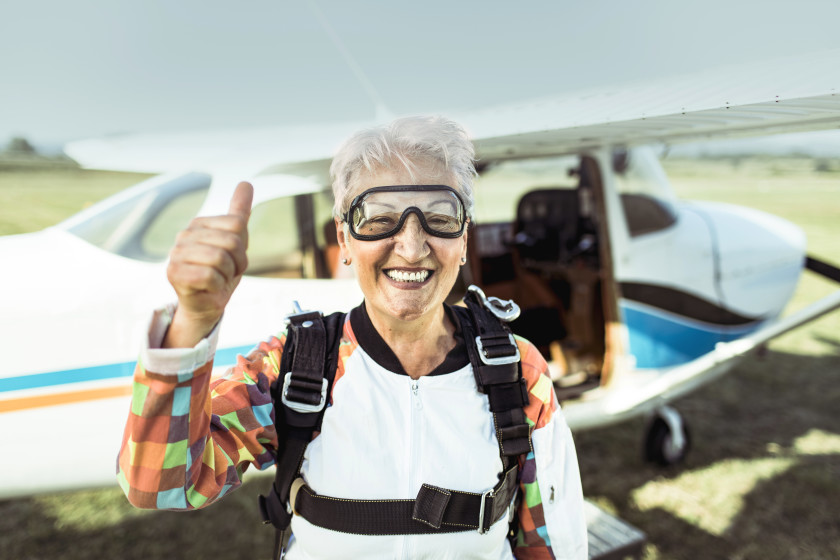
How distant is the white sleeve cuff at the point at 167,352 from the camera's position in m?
0.94

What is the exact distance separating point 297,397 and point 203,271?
0.47m

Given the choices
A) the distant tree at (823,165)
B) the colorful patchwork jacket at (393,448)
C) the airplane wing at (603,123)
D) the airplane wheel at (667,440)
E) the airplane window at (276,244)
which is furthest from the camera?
the distant tree at (823,165)

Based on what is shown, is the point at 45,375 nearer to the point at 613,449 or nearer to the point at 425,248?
the point at 425,248

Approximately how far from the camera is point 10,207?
17312mm

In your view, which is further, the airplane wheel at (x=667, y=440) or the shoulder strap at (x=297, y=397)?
the airplane wheel at (x=667, y=440)

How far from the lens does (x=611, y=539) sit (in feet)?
9.45

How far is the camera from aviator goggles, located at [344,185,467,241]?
1.32 m

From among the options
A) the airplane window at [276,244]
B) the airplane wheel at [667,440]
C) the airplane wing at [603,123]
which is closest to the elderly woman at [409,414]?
the airplane wing at [603,123]

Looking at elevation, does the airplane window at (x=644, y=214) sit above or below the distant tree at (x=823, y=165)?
above

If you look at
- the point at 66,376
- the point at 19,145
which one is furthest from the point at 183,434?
the point at 19,145

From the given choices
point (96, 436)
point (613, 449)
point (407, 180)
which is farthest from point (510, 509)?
point (613, 449)

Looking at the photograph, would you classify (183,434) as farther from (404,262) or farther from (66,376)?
(66,376)

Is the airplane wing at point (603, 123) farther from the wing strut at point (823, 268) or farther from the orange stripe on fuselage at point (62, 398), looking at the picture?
the wing strut at point (823, 268)

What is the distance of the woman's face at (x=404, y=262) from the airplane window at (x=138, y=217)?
1876 millimetres
